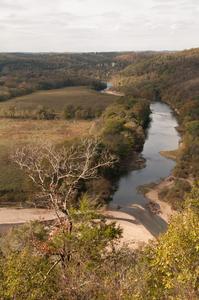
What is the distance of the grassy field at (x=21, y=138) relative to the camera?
47.4 meters

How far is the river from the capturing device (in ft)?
156

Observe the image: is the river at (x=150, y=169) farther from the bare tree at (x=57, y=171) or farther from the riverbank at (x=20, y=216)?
the bare tree at (x=57, y=171)

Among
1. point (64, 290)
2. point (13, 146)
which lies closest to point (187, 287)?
point (64, 290)

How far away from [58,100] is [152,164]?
68.0 m

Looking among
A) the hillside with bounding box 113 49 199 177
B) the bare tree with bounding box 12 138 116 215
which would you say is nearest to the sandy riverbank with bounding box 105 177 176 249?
the hillside with bounding box 113 49 199 177

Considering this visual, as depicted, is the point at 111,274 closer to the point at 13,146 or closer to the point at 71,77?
the point at 13,146

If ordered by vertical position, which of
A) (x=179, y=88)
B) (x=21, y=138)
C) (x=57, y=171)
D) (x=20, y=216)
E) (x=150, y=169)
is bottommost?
(x=21, y=138)

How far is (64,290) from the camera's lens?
42.5ft

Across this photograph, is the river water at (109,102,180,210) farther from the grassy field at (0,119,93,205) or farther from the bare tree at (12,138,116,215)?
the bare tree at (12,138,116,215)

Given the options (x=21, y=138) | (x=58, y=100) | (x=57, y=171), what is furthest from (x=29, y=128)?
(x=57, y=171)

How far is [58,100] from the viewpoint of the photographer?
413 feet

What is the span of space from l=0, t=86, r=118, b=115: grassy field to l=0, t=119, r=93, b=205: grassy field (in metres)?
13.0

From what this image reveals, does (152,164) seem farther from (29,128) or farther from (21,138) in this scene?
(29,128)

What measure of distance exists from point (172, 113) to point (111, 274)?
10291 centimetres
